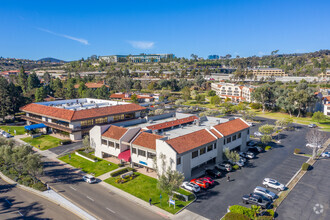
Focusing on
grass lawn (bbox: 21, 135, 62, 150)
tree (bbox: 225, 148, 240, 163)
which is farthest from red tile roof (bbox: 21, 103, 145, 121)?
tree (bbox: 225, 148, 240, 163)

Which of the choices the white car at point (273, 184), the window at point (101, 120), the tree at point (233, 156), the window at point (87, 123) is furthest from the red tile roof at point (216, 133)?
the window at point (87, 123)

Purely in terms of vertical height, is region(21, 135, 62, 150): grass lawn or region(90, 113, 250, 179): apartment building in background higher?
region(90, 113, 250, 179): apartment building in background

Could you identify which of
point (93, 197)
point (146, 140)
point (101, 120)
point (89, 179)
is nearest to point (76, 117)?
point (101, 120)

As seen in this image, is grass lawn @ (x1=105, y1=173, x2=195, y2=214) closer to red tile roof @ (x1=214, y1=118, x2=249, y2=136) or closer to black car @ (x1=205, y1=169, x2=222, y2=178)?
black car @ (x1=205, y1=169, x2=222, y2=178)

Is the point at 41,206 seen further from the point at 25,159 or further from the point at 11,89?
the point at 11,89

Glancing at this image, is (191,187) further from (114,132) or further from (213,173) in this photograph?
(114,132)

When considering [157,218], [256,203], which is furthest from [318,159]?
[157,218]

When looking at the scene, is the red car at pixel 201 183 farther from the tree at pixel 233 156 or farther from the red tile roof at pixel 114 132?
the red tile roof at pixel 114 132
